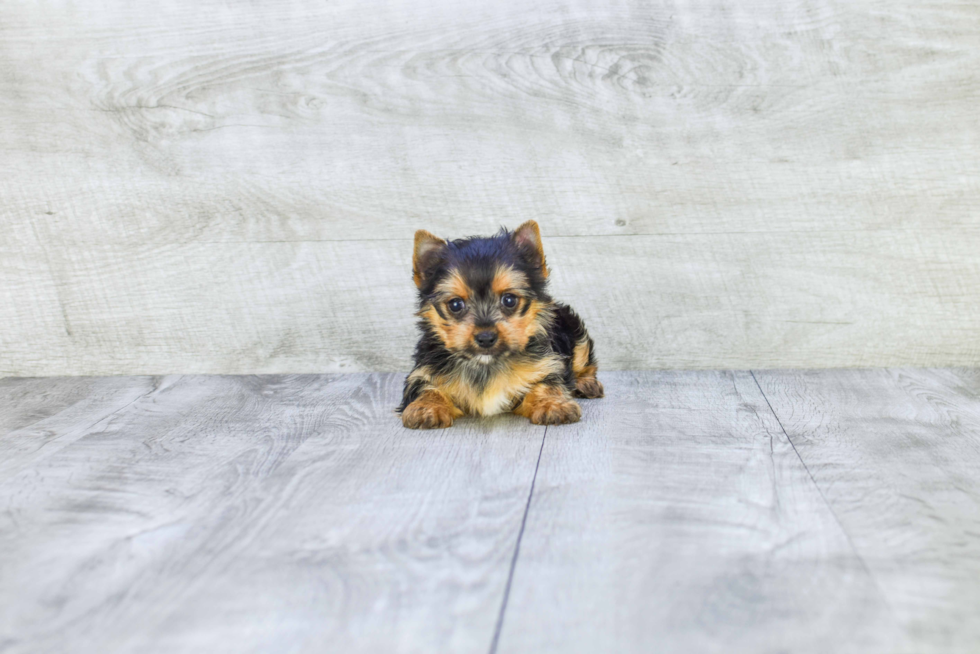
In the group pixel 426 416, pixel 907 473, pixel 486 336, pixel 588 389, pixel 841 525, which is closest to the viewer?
pixel 841 525

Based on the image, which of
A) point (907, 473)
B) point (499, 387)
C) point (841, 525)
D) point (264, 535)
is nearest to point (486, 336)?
point (499, 387)

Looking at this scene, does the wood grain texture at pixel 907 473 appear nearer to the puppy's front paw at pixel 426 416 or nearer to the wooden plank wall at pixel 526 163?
the wooden plank wall at pixel 526 163

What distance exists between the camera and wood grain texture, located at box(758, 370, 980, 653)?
4.16ft

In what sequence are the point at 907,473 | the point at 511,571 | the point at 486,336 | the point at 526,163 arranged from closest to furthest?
the point at 511,571, the point at 907,473, the point at 486,336, the point at 526,163

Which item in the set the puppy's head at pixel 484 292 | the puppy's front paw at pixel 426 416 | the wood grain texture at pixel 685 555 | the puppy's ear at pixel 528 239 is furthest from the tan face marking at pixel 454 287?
the wood grain texture at pixel 685 555

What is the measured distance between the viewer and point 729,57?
9.34ft

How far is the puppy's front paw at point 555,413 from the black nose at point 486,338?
287 mm

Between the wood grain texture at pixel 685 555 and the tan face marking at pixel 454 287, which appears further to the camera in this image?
the tan face marking at pixel 454 287

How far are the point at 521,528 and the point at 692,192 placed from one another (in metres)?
1.78

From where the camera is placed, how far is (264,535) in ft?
5.12

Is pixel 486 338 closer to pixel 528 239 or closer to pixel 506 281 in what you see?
pixel 506 281

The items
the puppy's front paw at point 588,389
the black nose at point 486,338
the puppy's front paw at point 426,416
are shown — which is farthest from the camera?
the puppy's front paw at point 588,389

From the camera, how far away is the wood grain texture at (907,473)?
1.27 meters

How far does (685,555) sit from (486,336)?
88 centimetres
